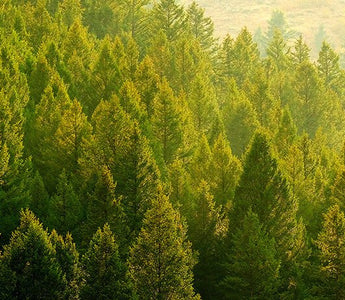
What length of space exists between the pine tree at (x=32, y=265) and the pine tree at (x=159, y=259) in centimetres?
437

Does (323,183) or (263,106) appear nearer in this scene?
(323,183)

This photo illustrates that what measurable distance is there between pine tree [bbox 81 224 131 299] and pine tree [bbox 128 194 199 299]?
105 cm

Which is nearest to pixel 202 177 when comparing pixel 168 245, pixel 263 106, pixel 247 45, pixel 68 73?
pixel 168 245

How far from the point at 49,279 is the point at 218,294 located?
13.6 metres

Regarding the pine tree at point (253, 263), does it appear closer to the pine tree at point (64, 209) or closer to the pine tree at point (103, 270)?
the pine tree at point (103, 270)

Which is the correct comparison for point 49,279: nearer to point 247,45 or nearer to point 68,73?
point 68,73

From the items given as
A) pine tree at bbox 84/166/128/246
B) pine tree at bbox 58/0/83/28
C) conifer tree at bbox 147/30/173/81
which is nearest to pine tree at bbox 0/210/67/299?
pine tree at bbox 84/166/128/246

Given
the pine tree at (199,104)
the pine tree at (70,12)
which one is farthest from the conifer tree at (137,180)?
the pine tree at (70,12)

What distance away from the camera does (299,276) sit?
3406cm

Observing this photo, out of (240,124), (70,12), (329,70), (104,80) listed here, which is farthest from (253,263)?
(329,70)

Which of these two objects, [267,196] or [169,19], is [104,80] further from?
A: [169,19]

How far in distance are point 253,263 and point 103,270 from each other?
10.3 m

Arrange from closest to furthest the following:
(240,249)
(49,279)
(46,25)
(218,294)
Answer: (49,279) < (240,249) < (218,294) < (46,25)

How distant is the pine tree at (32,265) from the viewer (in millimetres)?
26312
